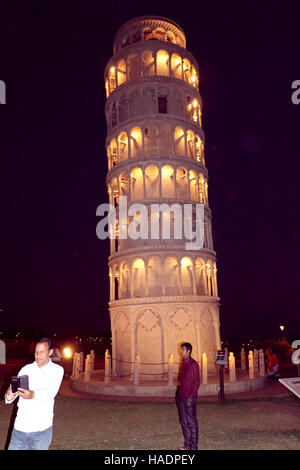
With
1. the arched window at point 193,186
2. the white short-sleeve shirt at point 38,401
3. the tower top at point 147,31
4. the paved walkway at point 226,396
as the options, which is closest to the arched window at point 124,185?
the arched window at point 193,186

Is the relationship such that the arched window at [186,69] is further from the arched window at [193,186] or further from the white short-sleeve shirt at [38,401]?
A: the white short-sleeve shirt at [38,401]

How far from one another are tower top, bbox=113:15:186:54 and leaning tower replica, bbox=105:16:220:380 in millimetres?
87

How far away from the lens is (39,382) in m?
5.38

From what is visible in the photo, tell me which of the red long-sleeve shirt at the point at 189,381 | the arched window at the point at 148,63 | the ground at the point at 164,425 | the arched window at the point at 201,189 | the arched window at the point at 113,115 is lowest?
the ground at the point at 164,425

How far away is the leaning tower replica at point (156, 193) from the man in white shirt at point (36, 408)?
18146mm

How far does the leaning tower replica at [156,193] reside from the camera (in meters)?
24.2

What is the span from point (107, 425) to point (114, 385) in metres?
7.42

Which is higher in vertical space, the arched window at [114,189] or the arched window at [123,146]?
the arched window at [123,146]

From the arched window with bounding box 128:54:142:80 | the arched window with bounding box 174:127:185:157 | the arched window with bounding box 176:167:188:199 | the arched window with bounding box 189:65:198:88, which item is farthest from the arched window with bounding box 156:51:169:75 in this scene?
the arched window with bounding box 176:167:188:199

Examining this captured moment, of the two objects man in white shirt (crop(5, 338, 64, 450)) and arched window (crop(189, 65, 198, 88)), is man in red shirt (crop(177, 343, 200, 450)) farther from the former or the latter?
arched window (crop(189, 65, 198, 88))

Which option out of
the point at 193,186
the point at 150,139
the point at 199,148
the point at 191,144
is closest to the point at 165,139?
the point at 150,139

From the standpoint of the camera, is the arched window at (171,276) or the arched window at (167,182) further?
the arched window at (167,182)
